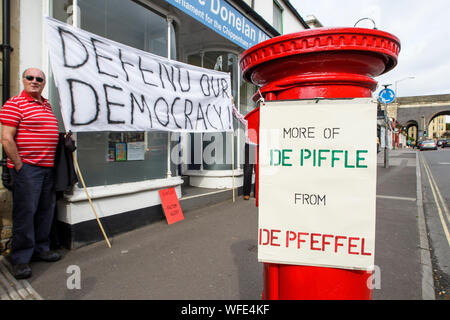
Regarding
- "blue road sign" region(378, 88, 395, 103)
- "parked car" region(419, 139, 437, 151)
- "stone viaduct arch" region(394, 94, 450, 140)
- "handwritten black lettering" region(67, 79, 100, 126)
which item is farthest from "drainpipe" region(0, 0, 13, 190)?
"stone viaduct arch" region(394, 94, 450, 140)

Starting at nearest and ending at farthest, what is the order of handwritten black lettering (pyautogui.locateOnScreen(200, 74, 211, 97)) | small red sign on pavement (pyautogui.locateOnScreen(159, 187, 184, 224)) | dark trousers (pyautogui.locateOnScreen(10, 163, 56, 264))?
1. dark trousers (pyautogui.locateOnScreen(10, 163, 56, 264))
2. small red sign on pavement (pyautogui.locateOnScreen(159, 187, 184, 224))
3. handwritten black lettering (pyautogui.locateOnScreen(200, 74, 211, 97))

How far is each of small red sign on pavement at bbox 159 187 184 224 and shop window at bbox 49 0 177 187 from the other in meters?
0.35

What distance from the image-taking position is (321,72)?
1231mm

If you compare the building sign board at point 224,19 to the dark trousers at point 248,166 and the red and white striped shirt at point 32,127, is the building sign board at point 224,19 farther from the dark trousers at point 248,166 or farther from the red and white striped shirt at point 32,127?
the red and white striped shirt at point 32,127

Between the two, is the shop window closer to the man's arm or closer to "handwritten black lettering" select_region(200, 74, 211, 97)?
"handwritten black lettering" select_region(200, 74, 211, 97)

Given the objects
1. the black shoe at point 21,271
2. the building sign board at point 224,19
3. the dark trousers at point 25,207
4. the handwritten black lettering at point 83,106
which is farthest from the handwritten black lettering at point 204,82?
the black shoe at point 21,271

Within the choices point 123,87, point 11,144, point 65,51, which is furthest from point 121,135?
point 11,144

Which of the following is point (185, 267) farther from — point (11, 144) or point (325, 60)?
point (325, 60)

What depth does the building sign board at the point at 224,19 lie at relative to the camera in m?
4.78

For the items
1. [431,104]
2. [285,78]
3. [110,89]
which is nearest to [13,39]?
[110,89]

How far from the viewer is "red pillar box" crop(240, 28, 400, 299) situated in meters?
1.15

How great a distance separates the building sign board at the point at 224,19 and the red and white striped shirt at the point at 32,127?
269cm

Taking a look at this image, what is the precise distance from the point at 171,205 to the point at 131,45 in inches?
107

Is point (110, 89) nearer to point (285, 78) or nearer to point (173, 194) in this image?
point (173, 194)
